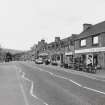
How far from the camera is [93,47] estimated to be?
39094 millimetres

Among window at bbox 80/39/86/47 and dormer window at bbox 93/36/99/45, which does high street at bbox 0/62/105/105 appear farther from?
window at bbox 80/39/86/47

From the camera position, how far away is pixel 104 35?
116ft

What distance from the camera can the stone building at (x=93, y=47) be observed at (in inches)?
1416

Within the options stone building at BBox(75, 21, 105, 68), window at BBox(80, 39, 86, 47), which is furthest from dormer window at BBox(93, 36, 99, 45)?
window at BBox(80, 39, 86, 47)

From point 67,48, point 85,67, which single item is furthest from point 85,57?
point 67,48

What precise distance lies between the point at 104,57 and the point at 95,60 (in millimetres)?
3756

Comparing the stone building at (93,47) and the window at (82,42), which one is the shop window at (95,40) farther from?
the window at (82,42)

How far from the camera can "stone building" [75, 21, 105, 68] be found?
1416 inches

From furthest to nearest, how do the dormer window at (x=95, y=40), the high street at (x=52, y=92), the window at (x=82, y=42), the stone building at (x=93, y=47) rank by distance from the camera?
the window at (x=82, y=42), the dormer window at (x=95, y=40), the stone building at (x=93, y=47), the high street at (x=52, y=92)

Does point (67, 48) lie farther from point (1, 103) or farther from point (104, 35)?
point (1, 103)

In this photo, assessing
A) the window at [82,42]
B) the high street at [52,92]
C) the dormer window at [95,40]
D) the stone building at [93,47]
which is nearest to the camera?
the high street at [52,92]

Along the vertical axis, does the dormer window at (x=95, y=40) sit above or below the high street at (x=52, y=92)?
above

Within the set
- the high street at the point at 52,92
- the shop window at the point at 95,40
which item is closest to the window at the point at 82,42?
the shop window at the point at 95,40

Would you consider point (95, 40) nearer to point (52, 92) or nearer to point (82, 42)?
point (82, 42)
